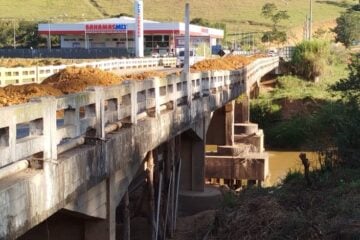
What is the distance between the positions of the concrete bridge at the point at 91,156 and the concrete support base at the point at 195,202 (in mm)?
2331

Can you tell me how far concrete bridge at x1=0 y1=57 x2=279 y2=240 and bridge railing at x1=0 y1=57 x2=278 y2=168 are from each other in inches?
0.5

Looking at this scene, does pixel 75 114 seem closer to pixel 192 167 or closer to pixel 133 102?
pixel 133 102

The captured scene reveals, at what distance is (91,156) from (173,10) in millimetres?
132318

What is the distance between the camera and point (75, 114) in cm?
841

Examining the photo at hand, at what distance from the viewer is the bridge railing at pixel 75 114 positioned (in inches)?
→ 263

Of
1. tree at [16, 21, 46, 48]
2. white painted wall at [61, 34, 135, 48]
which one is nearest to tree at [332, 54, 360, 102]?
white painted wall at [61, 34, 135, 48]

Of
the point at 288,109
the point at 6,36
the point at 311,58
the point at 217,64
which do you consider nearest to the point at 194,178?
the point at 217,64

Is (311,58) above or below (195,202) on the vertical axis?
above

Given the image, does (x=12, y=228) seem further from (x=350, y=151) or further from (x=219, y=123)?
(x=219, y=123)

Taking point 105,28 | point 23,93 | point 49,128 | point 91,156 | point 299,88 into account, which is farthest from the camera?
point 105,28

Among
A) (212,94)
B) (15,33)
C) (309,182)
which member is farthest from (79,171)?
(15,33)

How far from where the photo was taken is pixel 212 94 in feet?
69.5

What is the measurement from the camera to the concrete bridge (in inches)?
269

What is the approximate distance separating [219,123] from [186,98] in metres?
13.3
